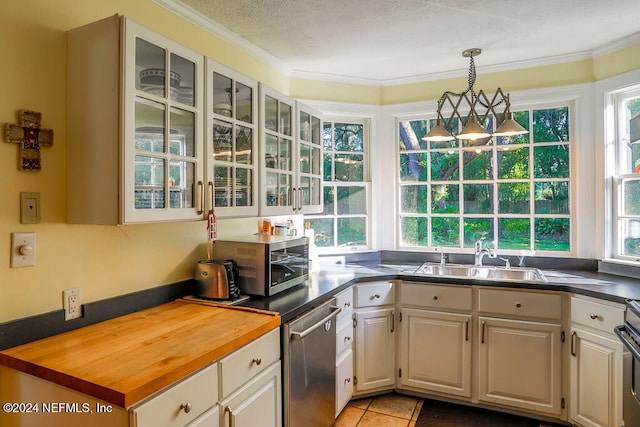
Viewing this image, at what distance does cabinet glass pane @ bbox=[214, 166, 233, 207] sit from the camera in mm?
1824

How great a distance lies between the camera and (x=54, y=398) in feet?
3.93

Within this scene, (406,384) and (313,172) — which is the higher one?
(313,172)

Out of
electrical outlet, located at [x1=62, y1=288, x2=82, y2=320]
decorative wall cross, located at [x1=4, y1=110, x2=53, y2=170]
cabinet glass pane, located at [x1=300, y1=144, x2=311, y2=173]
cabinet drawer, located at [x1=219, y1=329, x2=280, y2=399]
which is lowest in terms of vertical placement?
cabinet drawer, located at [x1=219, y1=329, x2=280, y2=399]

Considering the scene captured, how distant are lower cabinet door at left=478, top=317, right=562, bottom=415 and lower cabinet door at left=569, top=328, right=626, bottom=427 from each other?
0.08 metres

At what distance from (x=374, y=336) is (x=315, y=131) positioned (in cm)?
150

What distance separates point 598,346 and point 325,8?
7.83 feet

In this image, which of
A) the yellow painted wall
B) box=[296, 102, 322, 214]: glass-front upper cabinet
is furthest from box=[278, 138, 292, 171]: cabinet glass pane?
the yellow painted wall

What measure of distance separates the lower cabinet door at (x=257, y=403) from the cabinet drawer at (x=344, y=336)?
0.66m

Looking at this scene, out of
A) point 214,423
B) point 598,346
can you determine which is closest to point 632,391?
point 598,346

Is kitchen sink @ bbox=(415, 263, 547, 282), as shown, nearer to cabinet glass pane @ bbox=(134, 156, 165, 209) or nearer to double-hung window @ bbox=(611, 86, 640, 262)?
double-hung window @ bbox=(611, 86, 640, 262)

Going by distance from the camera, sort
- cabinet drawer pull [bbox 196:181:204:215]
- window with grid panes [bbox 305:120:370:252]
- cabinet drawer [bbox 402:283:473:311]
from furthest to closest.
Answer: window with grid panes [bbox 305:120:370:252], cabinet drawer [bbox 402:283:473:311], cabinet drawer pull [bbox 196:181:204:215]

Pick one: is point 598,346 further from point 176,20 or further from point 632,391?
point 176,20

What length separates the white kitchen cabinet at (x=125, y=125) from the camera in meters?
1.38

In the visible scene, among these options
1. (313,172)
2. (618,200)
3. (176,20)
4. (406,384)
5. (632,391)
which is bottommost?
(406,384)
